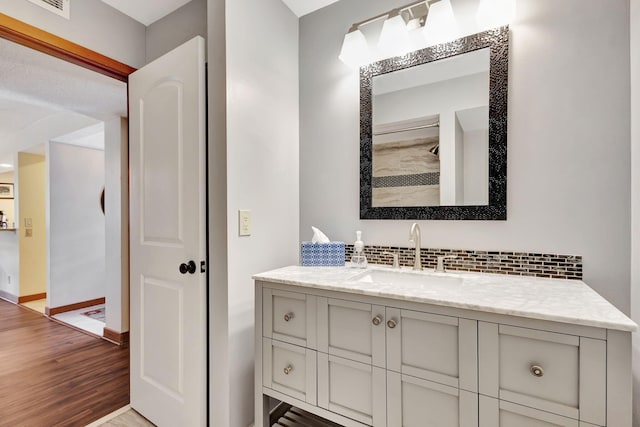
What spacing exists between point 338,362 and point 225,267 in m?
0.66

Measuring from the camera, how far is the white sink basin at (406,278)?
137cm

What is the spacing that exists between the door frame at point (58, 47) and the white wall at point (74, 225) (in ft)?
9.20

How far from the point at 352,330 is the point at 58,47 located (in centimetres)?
192

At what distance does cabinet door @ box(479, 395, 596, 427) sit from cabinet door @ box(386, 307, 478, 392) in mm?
56

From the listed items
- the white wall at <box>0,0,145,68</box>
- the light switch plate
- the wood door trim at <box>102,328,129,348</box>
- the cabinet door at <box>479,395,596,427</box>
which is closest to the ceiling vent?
the white wall at <box>0,0,145,68</box>

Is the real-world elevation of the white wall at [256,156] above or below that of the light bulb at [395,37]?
below

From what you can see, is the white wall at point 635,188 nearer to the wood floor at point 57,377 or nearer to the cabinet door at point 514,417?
the cabinet door at point 514,417

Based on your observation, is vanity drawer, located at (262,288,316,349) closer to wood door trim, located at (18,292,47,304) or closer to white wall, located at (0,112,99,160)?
white wall, located at (0,112,99,160)

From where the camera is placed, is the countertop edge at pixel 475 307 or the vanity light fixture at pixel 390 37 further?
the vanity light fixture at pixel 390 37

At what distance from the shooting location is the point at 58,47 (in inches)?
60.4

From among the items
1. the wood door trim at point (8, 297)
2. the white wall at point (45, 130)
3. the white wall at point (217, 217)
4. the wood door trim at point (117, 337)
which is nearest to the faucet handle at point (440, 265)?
the white wall at point (217, 217)

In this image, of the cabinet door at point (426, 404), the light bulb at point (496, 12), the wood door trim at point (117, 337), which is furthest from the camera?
the wood door trim at point (117, 337)

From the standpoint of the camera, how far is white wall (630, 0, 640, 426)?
1.12m

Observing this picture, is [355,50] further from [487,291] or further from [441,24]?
[487,291]
